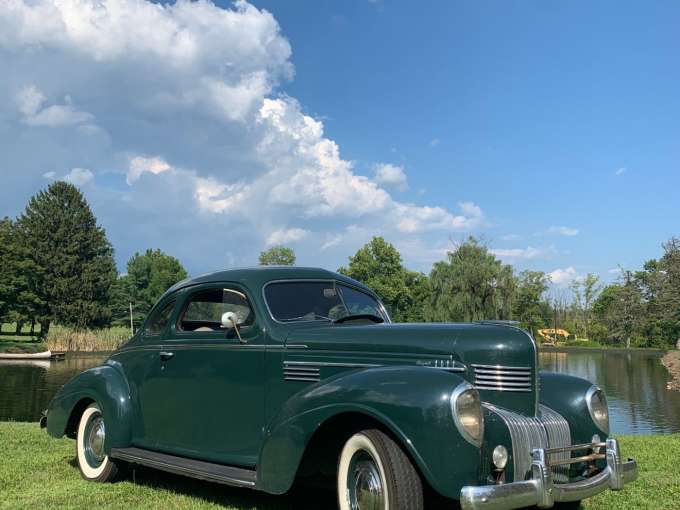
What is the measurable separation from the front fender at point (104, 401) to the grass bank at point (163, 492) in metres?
0.48

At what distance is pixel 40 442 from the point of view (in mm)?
8938

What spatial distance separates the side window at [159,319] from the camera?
20.7 feet

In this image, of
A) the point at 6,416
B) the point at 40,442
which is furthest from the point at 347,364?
the point at 6,416

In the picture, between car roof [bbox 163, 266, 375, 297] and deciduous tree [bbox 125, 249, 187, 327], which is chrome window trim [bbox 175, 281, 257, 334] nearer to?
car roof [bbox 163, 266, 375, 297]

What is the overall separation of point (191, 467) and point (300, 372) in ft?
4.28

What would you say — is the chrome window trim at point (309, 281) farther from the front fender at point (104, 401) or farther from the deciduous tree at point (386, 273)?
the deciduous tree at point (386, 273)

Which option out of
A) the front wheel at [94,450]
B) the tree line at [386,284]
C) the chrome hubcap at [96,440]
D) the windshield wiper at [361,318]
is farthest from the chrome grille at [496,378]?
the tree line at [386,284]

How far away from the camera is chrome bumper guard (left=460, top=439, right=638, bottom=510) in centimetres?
357

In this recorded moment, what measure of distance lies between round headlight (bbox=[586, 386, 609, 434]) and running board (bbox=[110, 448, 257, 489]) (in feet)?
8.88

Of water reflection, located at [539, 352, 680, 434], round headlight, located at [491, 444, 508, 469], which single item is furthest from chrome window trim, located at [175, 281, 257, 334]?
water reflection, located at [539, 352, 680, 434]

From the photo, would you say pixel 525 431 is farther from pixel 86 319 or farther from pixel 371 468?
pixel 86 319

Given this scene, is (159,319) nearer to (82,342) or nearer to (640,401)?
(640,401)

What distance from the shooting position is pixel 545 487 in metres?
3.82

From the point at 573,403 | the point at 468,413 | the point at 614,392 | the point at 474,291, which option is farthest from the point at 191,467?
the point at 474,291
